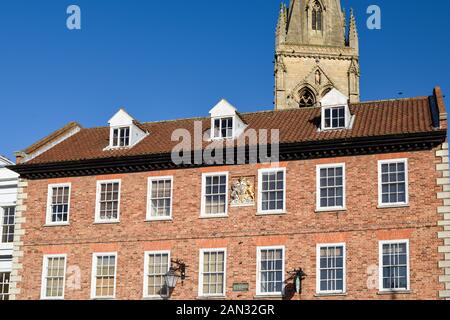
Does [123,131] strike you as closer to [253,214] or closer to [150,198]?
[150,198]

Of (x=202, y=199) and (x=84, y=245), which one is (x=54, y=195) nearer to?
(x=84, y=245)

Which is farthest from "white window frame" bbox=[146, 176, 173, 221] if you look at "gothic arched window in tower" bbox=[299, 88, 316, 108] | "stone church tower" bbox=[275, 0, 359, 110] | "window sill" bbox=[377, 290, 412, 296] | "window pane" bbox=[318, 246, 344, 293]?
"gothic arched window in tower" bbox=[299, 88, 316, 108]

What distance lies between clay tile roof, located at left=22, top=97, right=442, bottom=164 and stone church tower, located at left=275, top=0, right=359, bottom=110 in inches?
1373

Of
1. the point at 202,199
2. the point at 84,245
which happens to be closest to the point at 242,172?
the point at 202,199

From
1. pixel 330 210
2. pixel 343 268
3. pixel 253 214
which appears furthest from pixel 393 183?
pixel 253 214

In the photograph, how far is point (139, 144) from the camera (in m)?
39.2

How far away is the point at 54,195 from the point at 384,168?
1534cm

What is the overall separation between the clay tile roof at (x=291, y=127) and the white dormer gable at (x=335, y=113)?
42 cm

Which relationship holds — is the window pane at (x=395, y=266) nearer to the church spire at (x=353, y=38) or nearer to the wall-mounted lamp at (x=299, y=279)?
the wall-mounted lamp at (x=299, y=279)

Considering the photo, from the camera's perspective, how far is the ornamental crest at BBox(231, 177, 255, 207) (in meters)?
35.5

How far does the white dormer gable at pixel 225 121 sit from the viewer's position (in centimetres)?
3769

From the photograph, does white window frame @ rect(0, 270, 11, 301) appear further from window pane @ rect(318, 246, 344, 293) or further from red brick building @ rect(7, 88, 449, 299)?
window pane @ rect(318, 246, 344, 293)

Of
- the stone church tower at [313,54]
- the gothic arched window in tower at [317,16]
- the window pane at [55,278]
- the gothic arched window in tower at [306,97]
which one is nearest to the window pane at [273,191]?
the window pane at [55,278]
